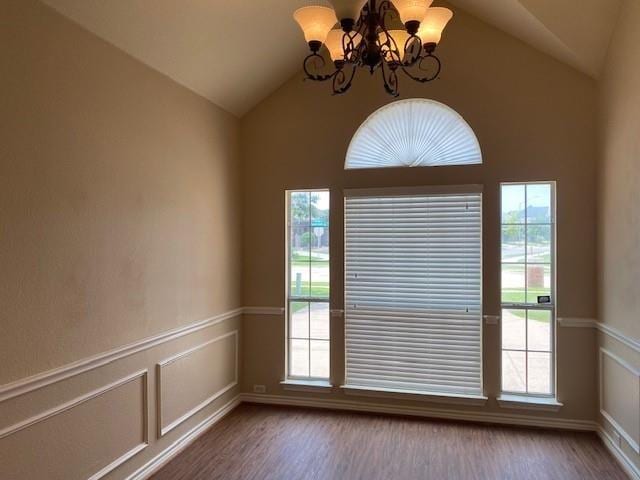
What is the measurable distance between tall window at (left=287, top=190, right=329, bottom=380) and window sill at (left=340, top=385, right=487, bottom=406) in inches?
13.7

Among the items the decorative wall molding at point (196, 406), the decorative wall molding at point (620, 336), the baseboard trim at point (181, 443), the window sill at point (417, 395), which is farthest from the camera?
the window sill at point (417, 395)

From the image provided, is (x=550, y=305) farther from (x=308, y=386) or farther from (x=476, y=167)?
(x=308, y=386)

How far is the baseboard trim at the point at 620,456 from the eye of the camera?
9.16 ft

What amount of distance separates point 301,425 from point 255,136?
111 inches

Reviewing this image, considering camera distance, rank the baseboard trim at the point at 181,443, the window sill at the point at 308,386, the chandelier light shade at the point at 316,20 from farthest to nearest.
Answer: the window sill at the point at 308,386, the baseboard trim at the point at 181,443, the chandelier light shade at the point at 316,20

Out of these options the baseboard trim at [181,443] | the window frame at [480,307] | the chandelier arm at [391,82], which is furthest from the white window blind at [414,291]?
the baseboard trim at [181,443]

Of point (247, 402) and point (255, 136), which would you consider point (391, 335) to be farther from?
point (255, 136)

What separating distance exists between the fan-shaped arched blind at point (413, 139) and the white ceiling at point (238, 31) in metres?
0.88

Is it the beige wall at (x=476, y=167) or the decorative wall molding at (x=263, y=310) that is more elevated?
the beige wall at (x=476, y=167)

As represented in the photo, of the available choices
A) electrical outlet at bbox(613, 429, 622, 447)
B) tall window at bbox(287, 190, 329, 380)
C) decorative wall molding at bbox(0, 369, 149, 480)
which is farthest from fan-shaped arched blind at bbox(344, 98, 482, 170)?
decorative wall molding at bbox(0, 369, 149, 480)

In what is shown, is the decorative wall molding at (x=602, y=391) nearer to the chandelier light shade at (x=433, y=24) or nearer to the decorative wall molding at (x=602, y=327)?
the decorative wall molding at (x=602, y=327)

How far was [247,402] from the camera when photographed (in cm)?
425

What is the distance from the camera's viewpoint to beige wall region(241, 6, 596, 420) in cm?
354

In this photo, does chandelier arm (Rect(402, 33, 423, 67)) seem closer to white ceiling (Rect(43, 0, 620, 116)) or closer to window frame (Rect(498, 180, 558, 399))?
white ceiling (Rect(43, 0, 620, 116))
